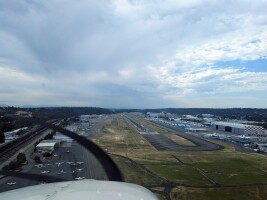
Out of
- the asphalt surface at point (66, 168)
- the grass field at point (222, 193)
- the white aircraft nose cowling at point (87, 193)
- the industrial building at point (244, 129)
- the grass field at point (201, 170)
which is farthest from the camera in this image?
the industrial building at point (244, 129)

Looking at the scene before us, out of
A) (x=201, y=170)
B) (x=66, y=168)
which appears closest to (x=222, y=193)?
(x=201, y=170)

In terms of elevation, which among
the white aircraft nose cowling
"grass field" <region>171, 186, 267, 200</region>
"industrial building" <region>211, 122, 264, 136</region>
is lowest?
"grass field" <region>171, 186, 267, 200</region>

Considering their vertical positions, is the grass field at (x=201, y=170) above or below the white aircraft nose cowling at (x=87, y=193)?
below

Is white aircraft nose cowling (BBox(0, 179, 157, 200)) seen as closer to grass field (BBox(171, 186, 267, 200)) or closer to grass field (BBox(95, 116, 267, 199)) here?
grass field (BBox(171, 186, 267, 200))

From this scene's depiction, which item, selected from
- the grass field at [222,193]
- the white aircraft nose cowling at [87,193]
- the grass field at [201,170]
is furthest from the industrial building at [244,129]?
the white aircraft nose cowling at [87,193]

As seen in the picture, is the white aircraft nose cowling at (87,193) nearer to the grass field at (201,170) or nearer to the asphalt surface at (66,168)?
the grass field at (201,170)

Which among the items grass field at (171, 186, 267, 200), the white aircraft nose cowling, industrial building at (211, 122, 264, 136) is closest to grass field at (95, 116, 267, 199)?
grass field at (171, 186, 267, 200)

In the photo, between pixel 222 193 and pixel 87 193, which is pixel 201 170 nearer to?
pixel 222 193

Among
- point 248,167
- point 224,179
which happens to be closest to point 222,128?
point 248,167

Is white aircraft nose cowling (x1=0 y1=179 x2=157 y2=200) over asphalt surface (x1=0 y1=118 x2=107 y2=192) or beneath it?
over
